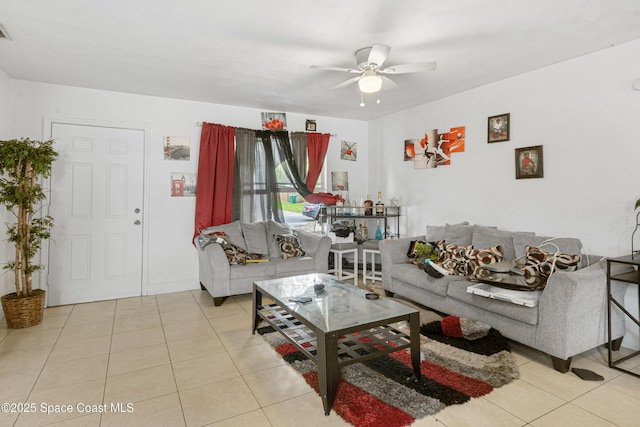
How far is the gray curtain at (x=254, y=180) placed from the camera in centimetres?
466

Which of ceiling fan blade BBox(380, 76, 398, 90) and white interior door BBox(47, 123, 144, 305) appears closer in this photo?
ceiling fan blade BBox(380, 76, 398, 90)

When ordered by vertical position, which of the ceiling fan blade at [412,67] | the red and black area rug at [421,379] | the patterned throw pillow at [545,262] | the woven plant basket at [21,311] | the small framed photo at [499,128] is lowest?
the red and black area rug at [421,379]

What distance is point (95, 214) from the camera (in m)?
4.04

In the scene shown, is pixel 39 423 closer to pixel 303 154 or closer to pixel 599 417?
pixel 599 417

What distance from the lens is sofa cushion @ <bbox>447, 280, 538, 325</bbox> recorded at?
2.46m

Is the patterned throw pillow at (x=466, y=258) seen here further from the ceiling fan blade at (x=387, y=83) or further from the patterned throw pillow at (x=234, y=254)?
the patterned throw pillow at (x=234, y=254)

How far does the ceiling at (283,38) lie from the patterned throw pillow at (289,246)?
6.07ft

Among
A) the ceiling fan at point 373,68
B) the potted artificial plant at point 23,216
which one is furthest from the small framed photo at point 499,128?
the potted artificial plant at point 23,216

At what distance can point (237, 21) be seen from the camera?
96.5 inches

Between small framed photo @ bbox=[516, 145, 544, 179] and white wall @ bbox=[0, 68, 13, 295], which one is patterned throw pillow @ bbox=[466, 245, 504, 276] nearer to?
small framed photo @ bbox=[516, 145, 544, 179]

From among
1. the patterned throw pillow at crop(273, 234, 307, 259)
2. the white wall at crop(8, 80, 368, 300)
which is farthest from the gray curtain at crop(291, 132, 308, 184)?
the patterned throw pillow at crop(273, 234, 307, 259)

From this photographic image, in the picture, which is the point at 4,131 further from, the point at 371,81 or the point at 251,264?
the point at 371,81

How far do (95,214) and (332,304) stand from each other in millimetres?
3252

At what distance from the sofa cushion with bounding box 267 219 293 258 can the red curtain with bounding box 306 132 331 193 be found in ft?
2.65
